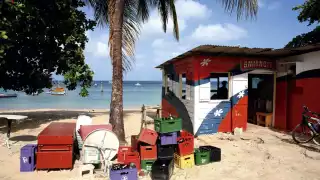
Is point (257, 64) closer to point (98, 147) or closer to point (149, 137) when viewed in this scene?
point (149, 137)

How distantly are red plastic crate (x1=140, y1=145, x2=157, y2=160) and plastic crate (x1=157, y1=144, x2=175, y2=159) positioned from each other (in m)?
0.11

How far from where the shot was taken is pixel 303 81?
385 inches

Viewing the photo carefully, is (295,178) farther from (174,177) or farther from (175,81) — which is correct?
(175,81)

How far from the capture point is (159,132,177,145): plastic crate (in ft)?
20.4

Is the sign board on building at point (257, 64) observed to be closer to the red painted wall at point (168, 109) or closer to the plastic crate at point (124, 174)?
the red painted wall at point (168, 109)

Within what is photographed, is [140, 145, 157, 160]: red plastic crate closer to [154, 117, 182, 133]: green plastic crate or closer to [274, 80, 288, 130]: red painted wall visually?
[154, 117, 182, 133]: green plastic crate

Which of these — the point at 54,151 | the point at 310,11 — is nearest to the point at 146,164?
the point at 54,151

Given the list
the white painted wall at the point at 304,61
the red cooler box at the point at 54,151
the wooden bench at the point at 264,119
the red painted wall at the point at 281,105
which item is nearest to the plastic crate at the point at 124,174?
the red cooler box at the point at 54,151

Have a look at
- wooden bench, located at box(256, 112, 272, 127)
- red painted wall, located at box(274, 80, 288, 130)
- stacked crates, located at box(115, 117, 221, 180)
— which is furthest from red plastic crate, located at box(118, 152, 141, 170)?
wooden bench, located at box(256, 112, 272, 127)

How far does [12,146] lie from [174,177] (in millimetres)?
5511

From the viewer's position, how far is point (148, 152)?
20.2 ft

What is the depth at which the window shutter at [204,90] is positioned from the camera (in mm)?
9797

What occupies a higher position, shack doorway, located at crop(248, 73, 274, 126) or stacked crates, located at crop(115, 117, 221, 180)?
shack doorway, located at crop(248, 73, 274, 126)

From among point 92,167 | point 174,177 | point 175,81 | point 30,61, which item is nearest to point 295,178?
point 174,177
